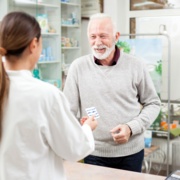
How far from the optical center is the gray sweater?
77.6 inches

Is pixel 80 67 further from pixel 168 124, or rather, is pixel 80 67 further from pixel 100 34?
pixel 168 124

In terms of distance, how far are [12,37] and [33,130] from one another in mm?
Answer: 312

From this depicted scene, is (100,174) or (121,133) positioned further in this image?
(121,133)

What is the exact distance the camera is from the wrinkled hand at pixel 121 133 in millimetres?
1856

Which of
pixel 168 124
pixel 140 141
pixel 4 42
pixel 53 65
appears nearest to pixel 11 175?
pixel 4 42

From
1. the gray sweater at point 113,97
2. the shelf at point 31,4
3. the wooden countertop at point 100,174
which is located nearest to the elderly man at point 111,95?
the gray sweater at point 113,97

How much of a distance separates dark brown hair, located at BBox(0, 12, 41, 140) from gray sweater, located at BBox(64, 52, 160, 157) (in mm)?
905

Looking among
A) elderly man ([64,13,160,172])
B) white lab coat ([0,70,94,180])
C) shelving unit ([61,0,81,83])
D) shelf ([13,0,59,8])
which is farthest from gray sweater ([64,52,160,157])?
shelving unit ([61,0,81,83])

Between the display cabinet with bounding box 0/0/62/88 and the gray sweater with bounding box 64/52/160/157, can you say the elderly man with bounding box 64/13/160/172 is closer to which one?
the gray sweater with bounding box 64/52/160/157

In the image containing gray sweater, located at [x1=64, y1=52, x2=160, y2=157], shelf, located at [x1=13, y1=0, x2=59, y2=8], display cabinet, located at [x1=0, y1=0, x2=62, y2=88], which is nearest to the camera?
gray sweater, located at [x1=64, y1=52, x2=160, y2=157]

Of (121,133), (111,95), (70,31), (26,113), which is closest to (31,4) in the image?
(70,31)

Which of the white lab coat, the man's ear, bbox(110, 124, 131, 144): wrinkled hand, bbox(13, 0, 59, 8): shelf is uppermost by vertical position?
bbox(13, 0, 59, 8): shelf

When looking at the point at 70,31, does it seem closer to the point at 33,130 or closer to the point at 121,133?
the point at 121,133

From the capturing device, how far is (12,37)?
44.0 inches
